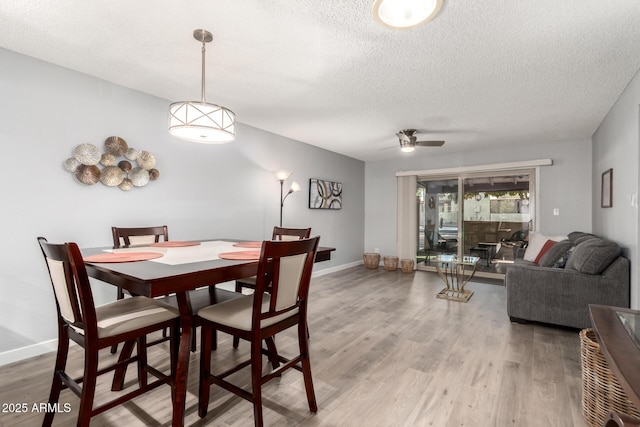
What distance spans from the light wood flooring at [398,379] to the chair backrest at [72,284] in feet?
2.22

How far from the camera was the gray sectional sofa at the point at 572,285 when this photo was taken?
2688 millimetres

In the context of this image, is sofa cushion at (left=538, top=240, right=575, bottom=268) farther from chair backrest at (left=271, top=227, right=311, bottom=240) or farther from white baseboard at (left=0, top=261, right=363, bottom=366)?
white baseboard at (left=0, top=261, right=363, bottom=366)

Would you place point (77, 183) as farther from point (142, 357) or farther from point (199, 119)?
point (142, 357)

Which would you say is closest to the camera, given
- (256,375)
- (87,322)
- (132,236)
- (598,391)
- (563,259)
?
(87,322)

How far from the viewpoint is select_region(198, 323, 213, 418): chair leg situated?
64.4 inches

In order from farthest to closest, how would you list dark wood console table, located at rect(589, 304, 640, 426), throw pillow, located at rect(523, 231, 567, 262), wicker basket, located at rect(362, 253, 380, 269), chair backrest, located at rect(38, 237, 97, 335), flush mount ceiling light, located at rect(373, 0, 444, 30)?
wicker basket, located at rect(362, 253, 380, 269) < throw pillow, located at rect(523, 231, 567, 262) < flush mount ceiling light, located at rect(373, 0, 444, 30) < chair backrest, located at rect(38, 237, 97, 335) < dark wood console table, located at rect(589, 304, 640, 426)

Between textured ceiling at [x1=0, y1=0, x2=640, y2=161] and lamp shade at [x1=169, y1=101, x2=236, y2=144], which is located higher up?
textured ceiling at [x1=0, y1=0, x2=640, y2=161]

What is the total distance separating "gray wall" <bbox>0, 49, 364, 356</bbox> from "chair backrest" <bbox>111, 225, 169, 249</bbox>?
0.40 m

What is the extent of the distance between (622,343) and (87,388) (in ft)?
6.63

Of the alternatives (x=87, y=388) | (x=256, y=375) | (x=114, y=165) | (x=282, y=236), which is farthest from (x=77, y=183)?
(x=256, y=375)

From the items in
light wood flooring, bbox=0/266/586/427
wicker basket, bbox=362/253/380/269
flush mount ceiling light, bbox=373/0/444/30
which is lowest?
light wood flooring, bbox=0/266/586/427

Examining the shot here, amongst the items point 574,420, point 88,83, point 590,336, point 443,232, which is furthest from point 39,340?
point 443,232

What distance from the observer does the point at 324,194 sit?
5426 mm

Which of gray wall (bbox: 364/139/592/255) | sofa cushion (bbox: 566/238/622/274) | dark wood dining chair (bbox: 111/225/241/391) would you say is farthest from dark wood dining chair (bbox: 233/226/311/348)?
gray wall (bbox: 364/139/592/255)
